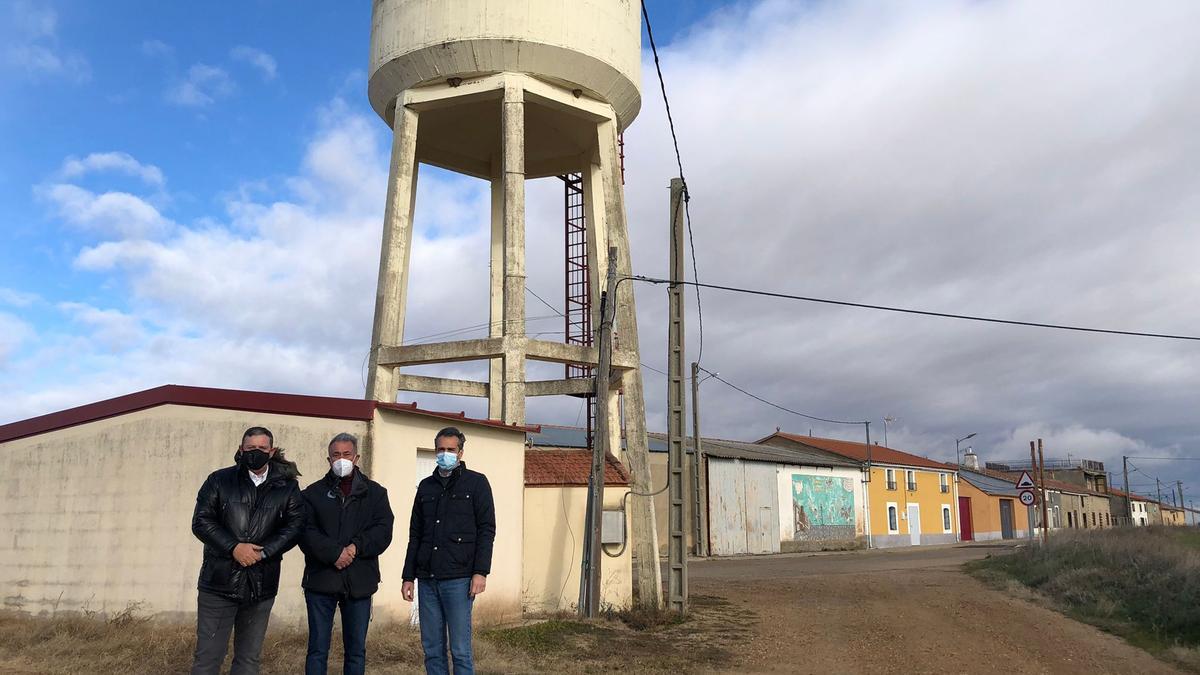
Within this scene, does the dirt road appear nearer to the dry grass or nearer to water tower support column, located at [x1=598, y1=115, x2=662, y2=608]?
the dry grass

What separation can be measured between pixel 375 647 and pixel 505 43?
9455 mm

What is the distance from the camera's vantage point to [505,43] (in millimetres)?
14906

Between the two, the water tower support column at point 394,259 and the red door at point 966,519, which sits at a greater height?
the water tower support column at point 394,259

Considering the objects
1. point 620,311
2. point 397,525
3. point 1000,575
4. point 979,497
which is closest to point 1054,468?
point 979,497

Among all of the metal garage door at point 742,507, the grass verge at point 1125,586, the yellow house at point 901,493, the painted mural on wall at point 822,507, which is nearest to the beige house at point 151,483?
A: the grass verge at point 1125,586

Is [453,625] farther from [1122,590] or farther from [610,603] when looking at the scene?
[1122,590]

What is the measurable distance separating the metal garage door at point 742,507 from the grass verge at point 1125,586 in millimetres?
11595

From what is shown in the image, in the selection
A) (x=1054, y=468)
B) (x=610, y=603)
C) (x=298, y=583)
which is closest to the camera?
(x=298, y=583)

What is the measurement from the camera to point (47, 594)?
10.5 meters

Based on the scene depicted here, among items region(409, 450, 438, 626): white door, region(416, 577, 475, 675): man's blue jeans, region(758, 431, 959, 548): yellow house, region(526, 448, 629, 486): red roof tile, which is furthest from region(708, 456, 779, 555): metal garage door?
region(416, 577, 475, 675): man's blue jeans

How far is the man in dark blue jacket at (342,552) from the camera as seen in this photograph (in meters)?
5.75

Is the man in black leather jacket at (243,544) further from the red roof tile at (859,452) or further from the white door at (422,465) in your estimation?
the red roof tile at (859,452)

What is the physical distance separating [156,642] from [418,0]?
420 inches

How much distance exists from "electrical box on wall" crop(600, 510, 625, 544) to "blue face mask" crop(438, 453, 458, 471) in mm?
7599
